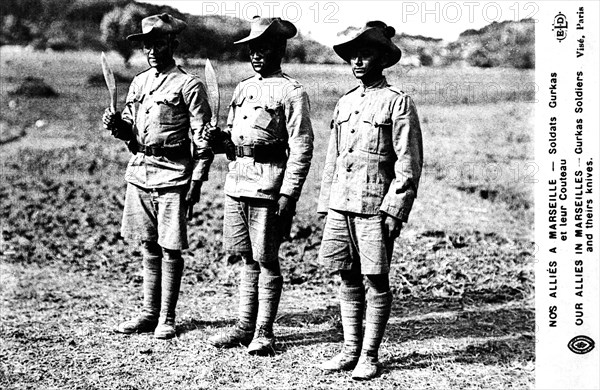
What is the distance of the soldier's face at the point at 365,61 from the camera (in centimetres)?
485

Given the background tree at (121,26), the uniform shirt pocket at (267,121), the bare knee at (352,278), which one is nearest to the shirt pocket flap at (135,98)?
the uniform shirt pocket at (267,121)

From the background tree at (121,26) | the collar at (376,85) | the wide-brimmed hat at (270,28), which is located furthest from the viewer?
the background tree at (121,26)

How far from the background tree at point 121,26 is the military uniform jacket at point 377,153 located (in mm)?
9042

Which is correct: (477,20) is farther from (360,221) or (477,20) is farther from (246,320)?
(246,320)

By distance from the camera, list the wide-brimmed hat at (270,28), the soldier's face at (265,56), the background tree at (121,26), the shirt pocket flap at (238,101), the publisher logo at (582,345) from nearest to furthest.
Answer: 1. the publisher logo at (582,345)
2. the wide-brimmed hat at (270,28)
3. the soldier's face at (265,56)
4. the shirt pocket flap at (238,101)
5. the background tree at (121,26)

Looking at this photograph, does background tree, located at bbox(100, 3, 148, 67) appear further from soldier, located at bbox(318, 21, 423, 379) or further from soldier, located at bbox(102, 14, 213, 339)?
soldier, located at bbox(318, 21, 423, 379)

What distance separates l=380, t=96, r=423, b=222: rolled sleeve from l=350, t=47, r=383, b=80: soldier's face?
0.99 ft

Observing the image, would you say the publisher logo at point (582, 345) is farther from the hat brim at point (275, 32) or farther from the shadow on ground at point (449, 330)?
the hat brim at point (275, 32)

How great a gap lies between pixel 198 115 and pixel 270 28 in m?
0.88

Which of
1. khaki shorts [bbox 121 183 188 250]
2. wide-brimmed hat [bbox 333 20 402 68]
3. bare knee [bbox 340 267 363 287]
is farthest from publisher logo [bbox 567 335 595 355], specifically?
khaki shorts [bbox 121 183 188 250]

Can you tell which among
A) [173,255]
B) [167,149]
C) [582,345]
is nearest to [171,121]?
[167,149]

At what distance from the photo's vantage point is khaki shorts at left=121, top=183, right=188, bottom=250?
5.64 metres

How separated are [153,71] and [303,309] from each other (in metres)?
2.50

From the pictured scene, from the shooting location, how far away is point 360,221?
16.2ft
